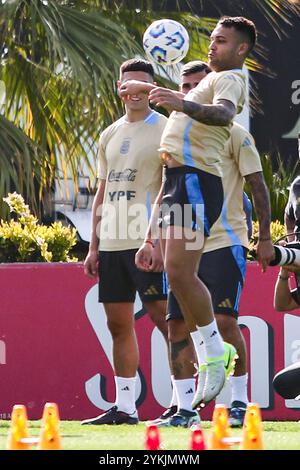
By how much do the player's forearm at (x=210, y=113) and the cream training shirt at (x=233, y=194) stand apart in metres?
1.30

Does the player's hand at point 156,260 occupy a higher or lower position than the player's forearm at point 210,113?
lower

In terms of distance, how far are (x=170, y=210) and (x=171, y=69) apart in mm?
8574

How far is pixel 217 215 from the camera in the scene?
280 inches

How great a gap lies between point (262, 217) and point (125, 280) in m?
1.23

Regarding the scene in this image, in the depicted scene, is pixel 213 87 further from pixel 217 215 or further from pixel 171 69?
pixel 171 69

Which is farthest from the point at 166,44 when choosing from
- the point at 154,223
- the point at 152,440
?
the point at 152,440

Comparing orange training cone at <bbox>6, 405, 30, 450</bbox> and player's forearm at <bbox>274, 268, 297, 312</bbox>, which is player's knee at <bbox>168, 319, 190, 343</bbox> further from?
orange training cone at <bbox>6, 405, 30, 450</bbox>

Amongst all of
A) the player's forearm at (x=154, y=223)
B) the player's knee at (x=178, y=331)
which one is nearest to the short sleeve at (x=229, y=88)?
the player's forearm at (x=154, y=223)

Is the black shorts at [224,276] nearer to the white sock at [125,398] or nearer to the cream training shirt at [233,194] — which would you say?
the cream training shirt at [233,194]

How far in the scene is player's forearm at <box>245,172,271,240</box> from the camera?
24.0 ft

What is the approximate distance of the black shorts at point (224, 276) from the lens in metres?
8.09

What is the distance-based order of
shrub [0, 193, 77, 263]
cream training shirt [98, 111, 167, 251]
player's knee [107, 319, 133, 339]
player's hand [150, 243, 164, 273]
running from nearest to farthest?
player's hand [150, 243, 164, 273] < cream training shirt [98, 111, 167, 251] < player's knee [107, 319, 133, 339] < shrub [0, 193, 77, 263]

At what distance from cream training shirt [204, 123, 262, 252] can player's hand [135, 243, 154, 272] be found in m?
0.54

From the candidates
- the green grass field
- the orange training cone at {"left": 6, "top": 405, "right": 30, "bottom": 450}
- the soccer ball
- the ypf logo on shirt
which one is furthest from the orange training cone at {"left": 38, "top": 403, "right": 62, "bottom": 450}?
the soccer ball
